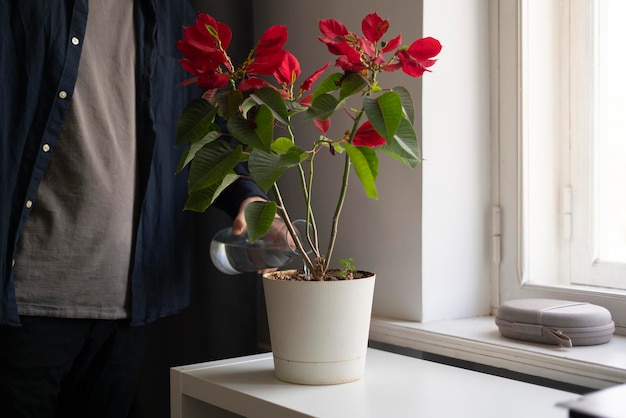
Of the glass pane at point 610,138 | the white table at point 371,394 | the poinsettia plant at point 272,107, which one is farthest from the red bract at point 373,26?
the glass pane at point 610,138

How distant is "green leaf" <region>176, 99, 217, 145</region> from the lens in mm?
1090

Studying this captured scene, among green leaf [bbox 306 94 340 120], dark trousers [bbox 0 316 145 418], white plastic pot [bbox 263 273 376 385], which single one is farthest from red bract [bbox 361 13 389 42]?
dark trousers [bbox 0 316 145 418]

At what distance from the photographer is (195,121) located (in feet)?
3.58

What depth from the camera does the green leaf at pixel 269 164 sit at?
100cm

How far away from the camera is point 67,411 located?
5.07ft

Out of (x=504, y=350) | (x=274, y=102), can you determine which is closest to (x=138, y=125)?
(x=274, y=102)

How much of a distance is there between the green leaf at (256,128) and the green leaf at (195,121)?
5 centimetres

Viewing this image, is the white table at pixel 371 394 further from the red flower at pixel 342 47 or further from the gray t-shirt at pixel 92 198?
the red flower at pixel 342 47

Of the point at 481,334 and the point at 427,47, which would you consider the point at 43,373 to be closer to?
the point at 481,334

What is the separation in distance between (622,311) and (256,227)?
72 cm

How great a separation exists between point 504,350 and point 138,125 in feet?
2.74

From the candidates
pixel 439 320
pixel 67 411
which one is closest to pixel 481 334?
pixel 439 320

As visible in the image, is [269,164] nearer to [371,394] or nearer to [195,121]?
[195,121]

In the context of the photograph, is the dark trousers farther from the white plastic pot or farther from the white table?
the white plastic pot
